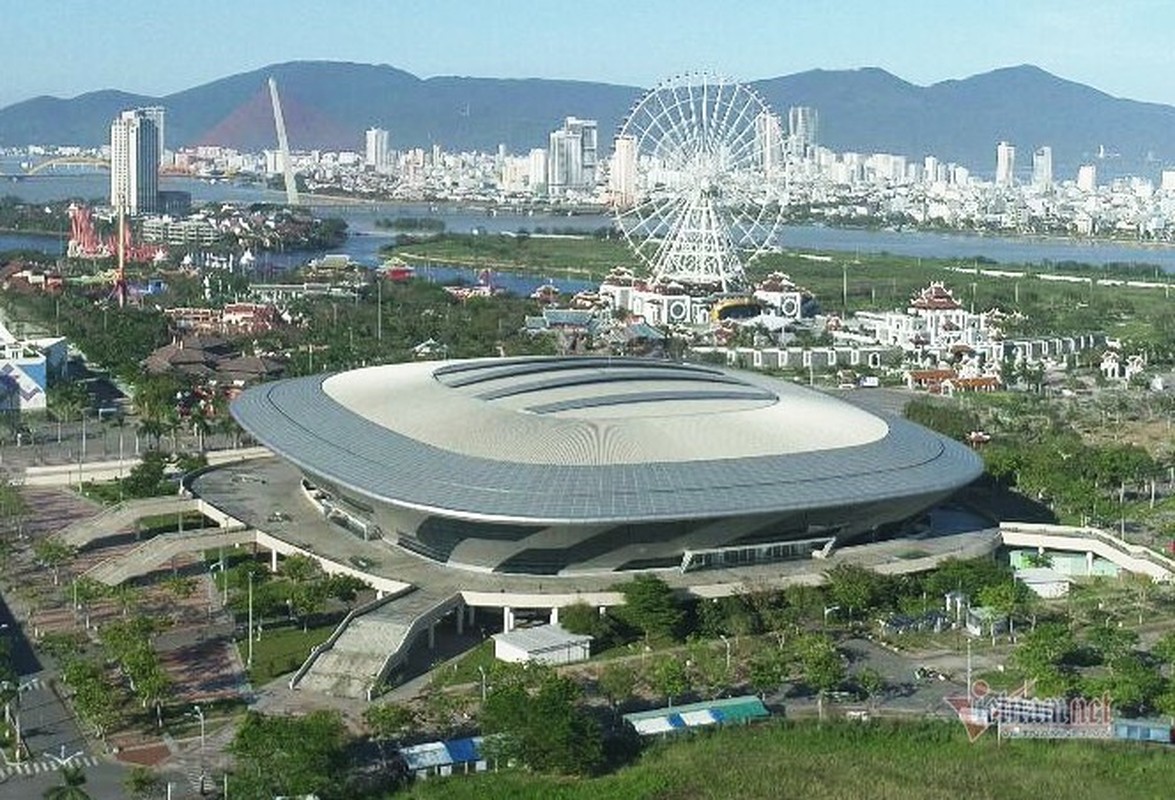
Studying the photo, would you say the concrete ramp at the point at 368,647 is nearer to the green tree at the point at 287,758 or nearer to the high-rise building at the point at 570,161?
the green tree at the point at 287,758

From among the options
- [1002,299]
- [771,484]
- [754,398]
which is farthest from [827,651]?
[1002,299]

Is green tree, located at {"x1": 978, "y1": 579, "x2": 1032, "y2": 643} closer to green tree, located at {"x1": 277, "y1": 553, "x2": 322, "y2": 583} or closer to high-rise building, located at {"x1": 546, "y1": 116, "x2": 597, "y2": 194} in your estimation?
green tree, located at {"x1": 277, "y1": 553, "x2": 322, "y2": 583}

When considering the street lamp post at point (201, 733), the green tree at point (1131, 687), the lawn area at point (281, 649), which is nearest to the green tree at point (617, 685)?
the lawn area at point (281, 649)

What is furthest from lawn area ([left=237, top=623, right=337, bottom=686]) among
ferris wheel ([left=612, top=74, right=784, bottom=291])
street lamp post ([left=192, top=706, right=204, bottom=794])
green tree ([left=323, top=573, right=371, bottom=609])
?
ferris wheel ([left=612, top=74, right=784, bottom=291])

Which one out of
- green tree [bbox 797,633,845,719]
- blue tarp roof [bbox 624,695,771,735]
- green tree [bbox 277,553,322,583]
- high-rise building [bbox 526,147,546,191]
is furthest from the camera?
high-rise building [bbox 526,147,546,191]

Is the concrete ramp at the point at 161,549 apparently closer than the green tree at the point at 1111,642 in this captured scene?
No

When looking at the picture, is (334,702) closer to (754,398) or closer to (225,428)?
(754,398)
